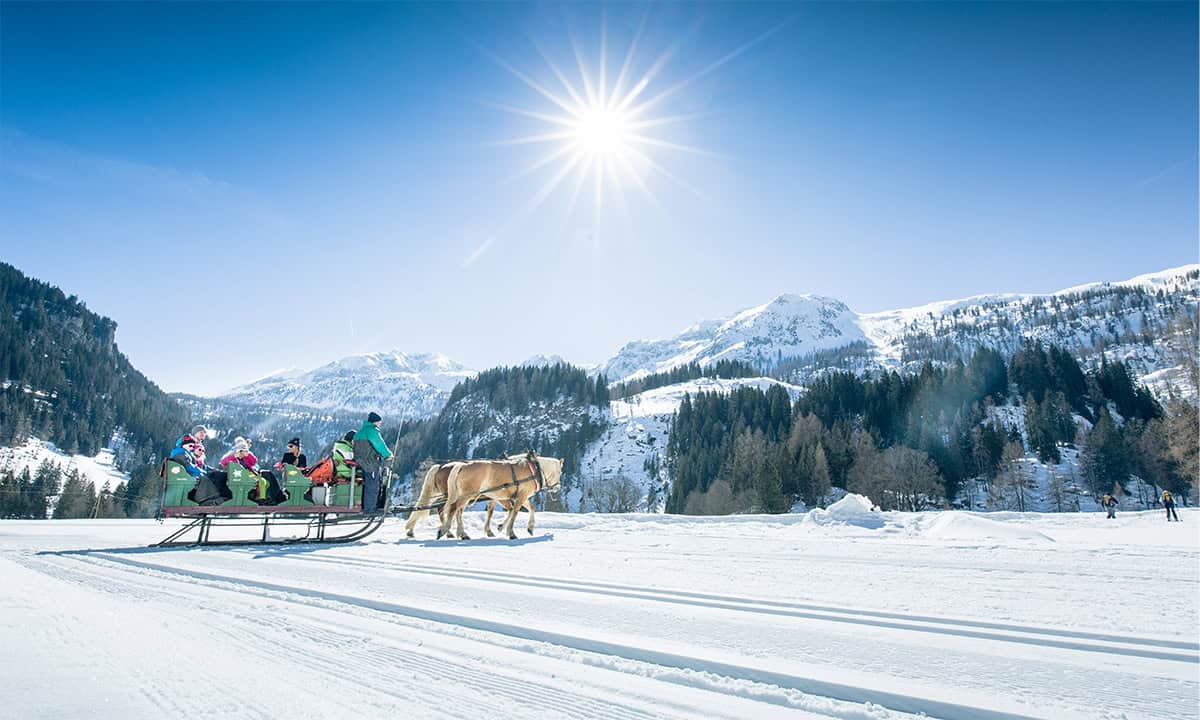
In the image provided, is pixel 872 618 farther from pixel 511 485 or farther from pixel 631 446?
pixel 631 446

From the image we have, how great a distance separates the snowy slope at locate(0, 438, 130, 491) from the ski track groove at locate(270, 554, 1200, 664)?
14729 centimetres

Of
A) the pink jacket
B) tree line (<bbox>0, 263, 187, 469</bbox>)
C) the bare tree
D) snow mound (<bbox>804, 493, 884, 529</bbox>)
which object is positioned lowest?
the bare tree

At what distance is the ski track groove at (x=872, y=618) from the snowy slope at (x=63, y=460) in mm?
147293

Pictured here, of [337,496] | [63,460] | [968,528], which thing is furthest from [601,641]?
[63,460]

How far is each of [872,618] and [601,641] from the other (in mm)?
2296

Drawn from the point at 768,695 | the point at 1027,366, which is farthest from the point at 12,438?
the point at 1027,366

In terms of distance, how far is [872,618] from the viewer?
437 cm

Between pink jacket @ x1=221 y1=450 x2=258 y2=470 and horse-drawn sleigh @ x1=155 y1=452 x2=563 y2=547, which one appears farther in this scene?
pink jacket @ x1=221 y1=450 x2=258 y2=470

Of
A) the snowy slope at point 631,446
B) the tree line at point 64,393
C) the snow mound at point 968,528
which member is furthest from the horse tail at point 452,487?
the tree line at point 64,393

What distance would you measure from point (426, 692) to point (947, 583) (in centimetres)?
578

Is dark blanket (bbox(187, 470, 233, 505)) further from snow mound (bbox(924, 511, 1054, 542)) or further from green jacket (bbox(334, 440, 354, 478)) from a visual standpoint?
snow mound (bbox(924, 511, 1054, 542))

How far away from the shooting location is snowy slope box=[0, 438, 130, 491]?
117812mm

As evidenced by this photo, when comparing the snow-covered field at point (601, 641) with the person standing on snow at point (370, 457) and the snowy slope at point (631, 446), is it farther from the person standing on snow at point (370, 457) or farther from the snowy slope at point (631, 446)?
the snowy slope at point (631, 446)

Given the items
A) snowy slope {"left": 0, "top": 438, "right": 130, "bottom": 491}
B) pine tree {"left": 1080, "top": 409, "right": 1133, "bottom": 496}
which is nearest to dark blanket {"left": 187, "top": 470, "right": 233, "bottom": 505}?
pine tree {"left": 1080, "top": 409, "right": 1133, "bottom": 496}
